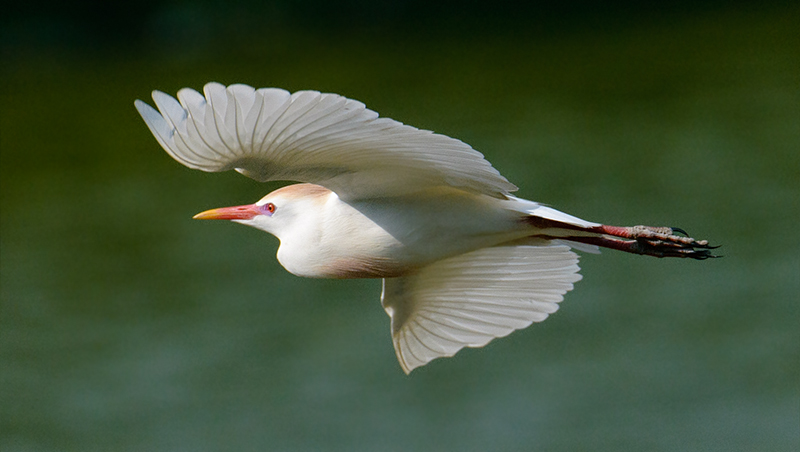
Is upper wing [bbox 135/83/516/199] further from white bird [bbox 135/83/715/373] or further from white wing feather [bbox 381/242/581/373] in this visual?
white wing feather [bbox 381/242/581/373]

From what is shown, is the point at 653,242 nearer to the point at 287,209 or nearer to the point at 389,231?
the point at 389,231

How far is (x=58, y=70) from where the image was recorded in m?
12.6

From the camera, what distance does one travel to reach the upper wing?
8.58 feet

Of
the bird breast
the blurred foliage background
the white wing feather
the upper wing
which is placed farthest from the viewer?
the blurred foliage background

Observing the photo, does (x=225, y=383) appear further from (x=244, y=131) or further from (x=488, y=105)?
(x=244, y=131)

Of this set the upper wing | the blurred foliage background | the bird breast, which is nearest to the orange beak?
the bird breast

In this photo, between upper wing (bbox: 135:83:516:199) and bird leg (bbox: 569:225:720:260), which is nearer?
upper wing (bbox: 135:83:516:199)

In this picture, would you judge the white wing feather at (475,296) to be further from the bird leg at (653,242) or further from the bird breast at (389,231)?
the bird breast at (389,231)

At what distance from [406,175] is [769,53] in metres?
10.2

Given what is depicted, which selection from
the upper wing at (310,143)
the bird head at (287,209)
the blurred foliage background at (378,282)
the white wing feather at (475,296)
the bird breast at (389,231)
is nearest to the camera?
the upper wing at (310,143)

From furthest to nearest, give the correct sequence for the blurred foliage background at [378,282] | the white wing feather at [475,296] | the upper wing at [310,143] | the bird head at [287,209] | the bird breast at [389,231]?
the blurred foliage background at [378,282]
the white wing feather at [475,296]
the bird head at [287,209]
the bird breast at [389,231]
the upper wing at [310,143]

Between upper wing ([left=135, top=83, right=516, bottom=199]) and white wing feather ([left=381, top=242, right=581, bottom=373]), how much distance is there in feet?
1.71

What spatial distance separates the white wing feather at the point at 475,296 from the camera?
368cm

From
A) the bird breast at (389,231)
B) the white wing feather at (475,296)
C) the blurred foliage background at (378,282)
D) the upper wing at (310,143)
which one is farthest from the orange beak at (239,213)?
the blurred foliage background at (378,282)
